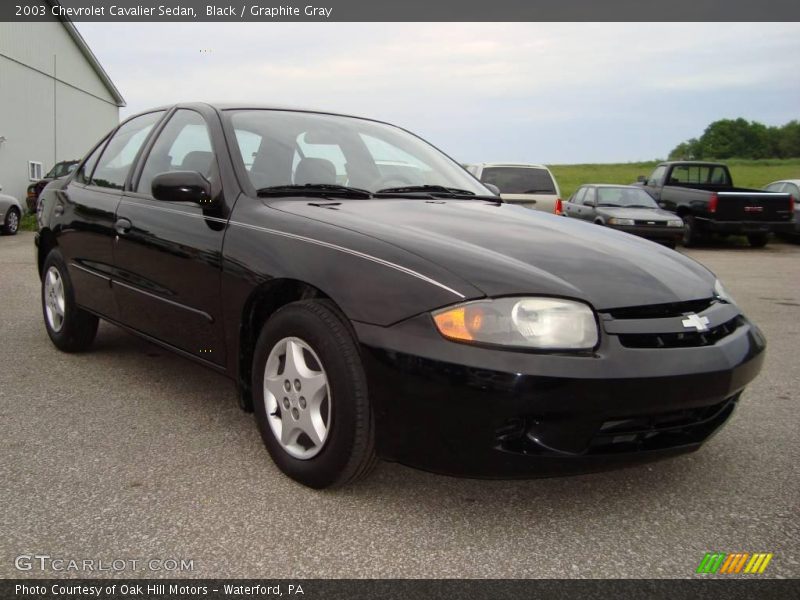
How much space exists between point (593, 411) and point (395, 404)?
0.62 meters

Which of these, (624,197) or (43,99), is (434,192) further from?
(43,99)

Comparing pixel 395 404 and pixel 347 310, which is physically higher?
pixel 347 310

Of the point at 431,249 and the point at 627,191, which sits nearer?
the point at 431,249

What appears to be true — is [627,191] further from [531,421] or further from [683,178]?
[531,421]

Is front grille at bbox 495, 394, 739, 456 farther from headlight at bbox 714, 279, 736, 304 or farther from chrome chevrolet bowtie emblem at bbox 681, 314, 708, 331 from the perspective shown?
headlight at bbox 714, 279, 736, 304

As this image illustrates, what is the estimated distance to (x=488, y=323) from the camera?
2295 millimetres

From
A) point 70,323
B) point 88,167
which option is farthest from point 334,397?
point 88,167

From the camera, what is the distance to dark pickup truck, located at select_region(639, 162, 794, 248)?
600 inches

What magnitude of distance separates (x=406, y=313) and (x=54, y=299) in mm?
3366

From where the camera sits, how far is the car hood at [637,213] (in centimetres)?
1440

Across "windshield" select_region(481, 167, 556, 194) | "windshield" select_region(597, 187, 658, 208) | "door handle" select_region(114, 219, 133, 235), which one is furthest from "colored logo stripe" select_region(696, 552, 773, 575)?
"windshield" select_region(597, 187, 658, 208)

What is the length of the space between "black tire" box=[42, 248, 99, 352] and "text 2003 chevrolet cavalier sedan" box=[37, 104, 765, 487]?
3.19ft

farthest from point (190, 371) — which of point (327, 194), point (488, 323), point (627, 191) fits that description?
point (627, 191)

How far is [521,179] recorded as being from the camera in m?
12.3
